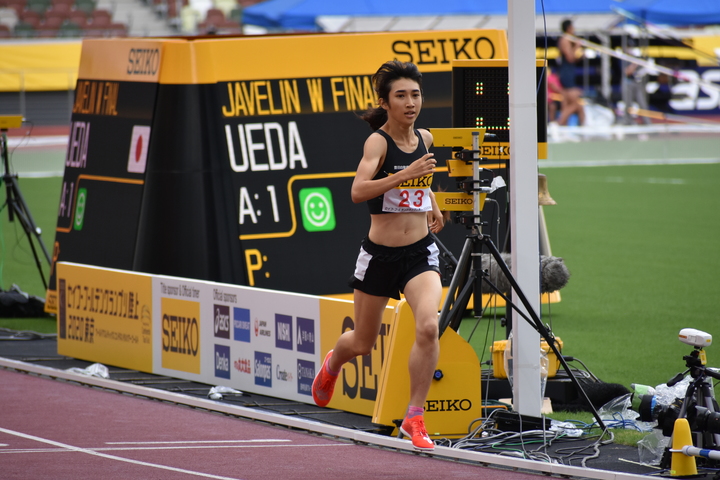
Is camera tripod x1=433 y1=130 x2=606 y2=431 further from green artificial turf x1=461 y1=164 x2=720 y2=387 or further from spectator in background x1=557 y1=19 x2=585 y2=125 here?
spectator in background x1=557 y1=19 x2=585 y2=125

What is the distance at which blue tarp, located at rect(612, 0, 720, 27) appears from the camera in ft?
103

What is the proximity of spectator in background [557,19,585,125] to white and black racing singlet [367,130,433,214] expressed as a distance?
22.8m

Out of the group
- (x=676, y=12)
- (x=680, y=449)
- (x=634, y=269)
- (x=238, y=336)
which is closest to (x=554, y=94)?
(x=676, y=12)

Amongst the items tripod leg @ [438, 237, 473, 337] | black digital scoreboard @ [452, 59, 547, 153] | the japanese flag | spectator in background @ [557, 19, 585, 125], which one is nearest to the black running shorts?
tripod leg @ [438, 237, 473, 337]

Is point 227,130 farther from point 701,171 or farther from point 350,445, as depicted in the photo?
point 701,171

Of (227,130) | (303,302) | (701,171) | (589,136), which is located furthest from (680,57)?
(303,302)

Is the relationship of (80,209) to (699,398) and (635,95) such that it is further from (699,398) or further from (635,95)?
(635,95)

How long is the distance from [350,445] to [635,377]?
2899mm

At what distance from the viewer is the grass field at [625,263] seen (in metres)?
10.0

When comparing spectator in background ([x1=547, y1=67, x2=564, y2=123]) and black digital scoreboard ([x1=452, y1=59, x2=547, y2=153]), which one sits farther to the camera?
spectator in background ([x1=547, y1=67, x2=564, y2=123])

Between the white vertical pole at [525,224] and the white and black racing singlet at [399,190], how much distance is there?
0.85m

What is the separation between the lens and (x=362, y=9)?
30328mm

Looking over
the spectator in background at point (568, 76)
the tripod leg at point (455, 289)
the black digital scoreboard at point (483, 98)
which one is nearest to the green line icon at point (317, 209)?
the black digital scoreboard at point (483, 98)

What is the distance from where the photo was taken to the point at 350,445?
6953 millimetres
